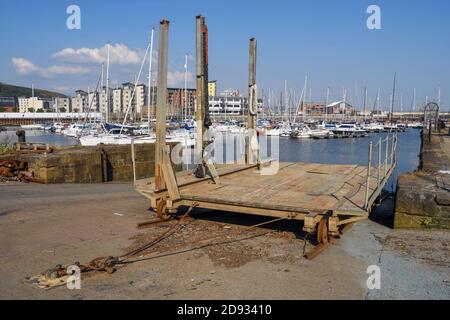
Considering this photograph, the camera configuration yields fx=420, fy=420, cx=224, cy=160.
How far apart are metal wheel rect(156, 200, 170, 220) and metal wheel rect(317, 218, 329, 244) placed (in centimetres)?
324

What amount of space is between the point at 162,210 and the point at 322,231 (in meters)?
3.39

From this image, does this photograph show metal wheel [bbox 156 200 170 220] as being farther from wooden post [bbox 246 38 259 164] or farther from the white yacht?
the white yacht

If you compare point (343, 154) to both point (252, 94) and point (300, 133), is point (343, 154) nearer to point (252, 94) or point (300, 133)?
point (300, 133)

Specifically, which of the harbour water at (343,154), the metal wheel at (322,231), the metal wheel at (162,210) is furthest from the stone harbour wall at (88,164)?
the harbour water at (343,154)

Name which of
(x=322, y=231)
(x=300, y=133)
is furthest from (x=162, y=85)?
(x=300, y=133)

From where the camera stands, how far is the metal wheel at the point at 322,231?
6.88 meters

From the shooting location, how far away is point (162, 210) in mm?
8656

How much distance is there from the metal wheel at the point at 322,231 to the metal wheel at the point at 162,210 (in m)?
3.24

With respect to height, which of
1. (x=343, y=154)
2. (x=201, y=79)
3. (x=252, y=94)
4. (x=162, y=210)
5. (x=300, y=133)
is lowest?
(x=343, y=154)

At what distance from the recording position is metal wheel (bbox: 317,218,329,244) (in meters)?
6.88

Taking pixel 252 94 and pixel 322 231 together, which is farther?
pixel 252 94

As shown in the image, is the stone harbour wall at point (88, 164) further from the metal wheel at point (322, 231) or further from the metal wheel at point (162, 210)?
the metal wheel at point (322, 231)
